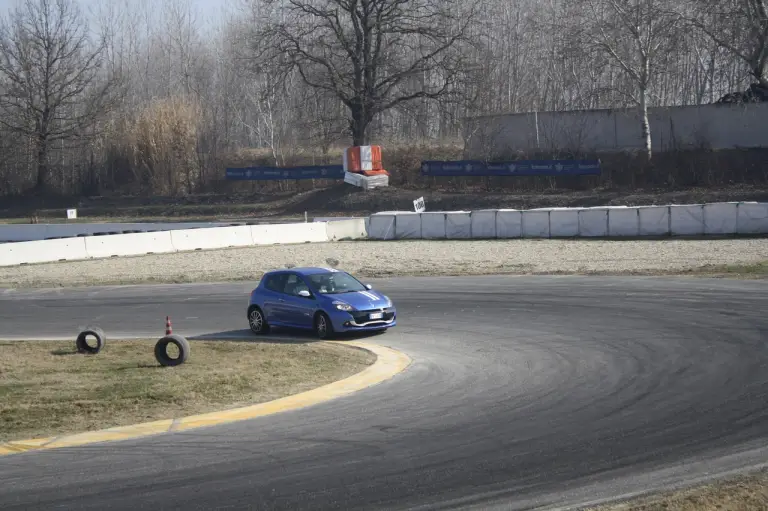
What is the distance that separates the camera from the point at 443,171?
63.1 metres

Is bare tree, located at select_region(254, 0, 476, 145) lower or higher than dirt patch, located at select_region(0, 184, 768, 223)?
higher

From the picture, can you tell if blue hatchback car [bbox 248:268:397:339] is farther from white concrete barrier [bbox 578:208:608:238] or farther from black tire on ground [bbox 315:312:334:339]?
white concrete barrier [bbox 578:208:608:238]

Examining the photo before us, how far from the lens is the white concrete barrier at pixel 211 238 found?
41.7 m

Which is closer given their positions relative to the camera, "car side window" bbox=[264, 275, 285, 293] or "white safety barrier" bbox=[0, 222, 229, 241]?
"car side window" bbox=[264, 275, 285, 293]

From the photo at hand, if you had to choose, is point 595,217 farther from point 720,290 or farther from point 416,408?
point 416,408

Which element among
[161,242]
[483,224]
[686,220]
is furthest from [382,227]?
[686,220]

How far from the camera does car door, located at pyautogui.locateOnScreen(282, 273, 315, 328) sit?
19125 millimetres

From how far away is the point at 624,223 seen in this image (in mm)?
39562

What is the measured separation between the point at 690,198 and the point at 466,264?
2253 cm

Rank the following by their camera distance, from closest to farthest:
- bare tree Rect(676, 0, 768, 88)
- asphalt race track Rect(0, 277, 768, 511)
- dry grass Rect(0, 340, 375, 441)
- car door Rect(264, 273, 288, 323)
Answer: asphalt race track Rect(0, 277, 768, 511) < dry grass Rect(0, 340, 375, 441) < car door Rect(264, 273, 288, 323) < bare tree Rect(676, 0, 768, 88)

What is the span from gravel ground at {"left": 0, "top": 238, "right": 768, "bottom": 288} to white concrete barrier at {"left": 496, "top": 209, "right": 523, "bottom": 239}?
1.58 metres

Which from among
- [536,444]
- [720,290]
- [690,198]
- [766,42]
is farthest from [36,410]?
[766,42]

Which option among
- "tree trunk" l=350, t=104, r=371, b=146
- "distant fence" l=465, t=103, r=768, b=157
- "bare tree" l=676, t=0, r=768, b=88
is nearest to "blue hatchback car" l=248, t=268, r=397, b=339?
"bare tree" l=676, t=0, r=768, b=88

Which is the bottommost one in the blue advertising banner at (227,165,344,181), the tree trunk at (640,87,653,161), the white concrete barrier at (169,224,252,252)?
the white concrete barrier at (169,224,252,252)
